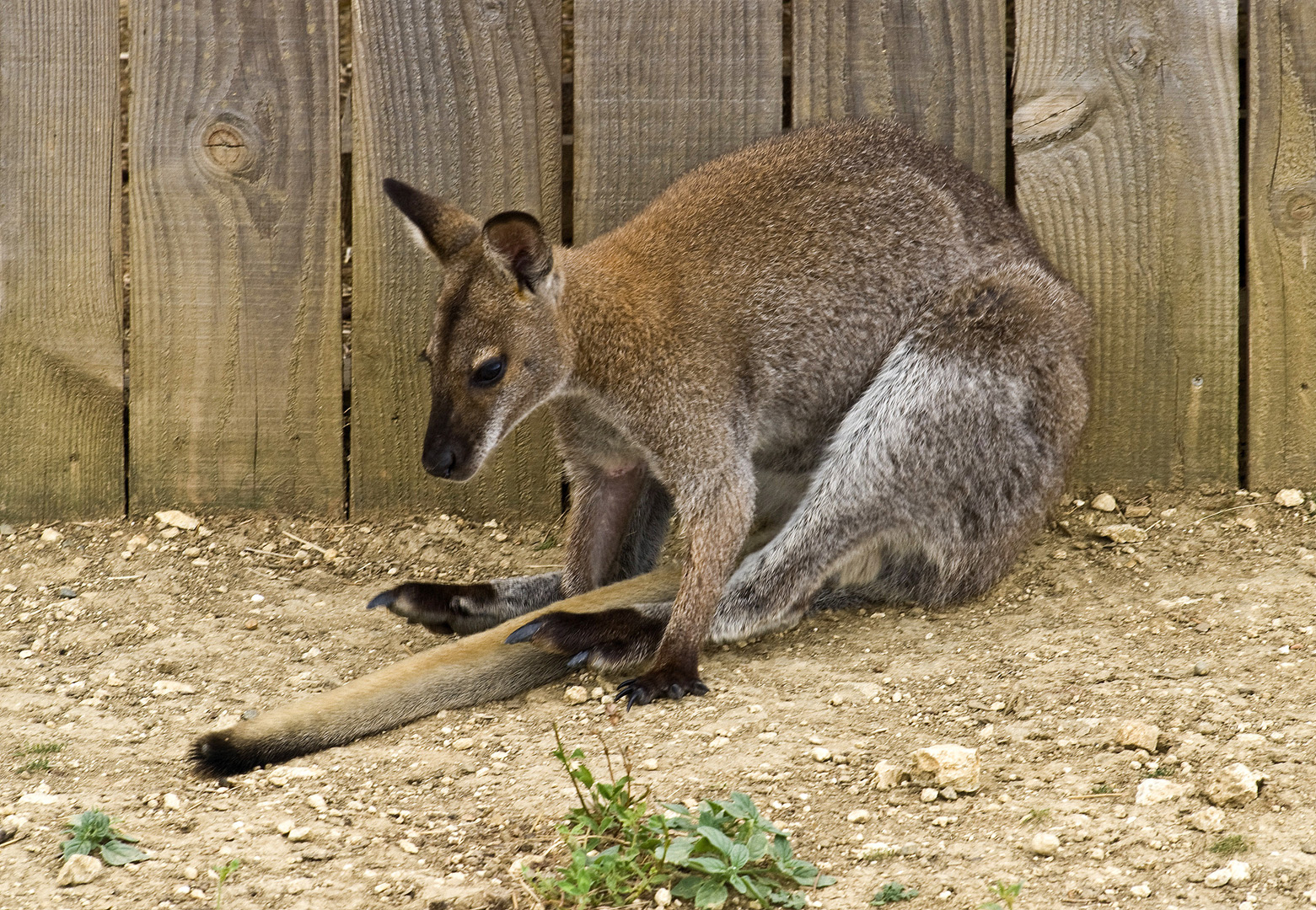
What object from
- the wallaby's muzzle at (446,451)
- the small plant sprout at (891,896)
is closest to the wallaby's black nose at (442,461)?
the wallaby's muzzle at (446,451)

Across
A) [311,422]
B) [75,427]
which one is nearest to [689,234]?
[311,422]

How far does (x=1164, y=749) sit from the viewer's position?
2.92 meters

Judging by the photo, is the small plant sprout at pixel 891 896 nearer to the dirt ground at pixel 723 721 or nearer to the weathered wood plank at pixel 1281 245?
the dirt ground at pixel 723 721

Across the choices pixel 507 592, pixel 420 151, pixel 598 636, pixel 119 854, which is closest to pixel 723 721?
pixel 598 636

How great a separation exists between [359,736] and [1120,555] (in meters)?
2.38

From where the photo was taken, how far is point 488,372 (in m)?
3.52

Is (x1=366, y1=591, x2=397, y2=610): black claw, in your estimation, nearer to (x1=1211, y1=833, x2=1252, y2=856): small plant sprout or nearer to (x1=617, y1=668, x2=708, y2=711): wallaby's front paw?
(x1=617, y1=668, x2=708, y2=711): wallaby's front paw

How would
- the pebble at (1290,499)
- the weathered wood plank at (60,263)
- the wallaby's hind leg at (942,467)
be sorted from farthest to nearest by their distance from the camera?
the pebble at (1290,499), the weathered wood plank at (60,263), the wallaby's hind leg at (942,467)

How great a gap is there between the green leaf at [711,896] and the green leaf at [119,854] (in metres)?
1.08

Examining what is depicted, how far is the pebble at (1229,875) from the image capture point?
2.40 meters

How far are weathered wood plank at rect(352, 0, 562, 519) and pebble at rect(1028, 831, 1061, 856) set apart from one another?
97.3 inches

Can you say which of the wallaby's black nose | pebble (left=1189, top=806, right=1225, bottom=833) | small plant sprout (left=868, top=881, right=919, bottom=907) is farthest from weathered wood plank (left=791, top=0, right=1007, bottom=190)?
small plant sprout (left=868, top=881, right=919, bottom=907)

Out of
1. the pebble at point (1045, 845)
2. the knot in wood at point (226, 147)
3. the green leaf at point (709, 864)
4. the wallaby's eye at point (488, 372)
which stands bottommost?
the pebble at point (1045, 845)

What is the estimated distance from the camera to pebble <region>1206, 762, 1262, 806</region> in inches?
105
